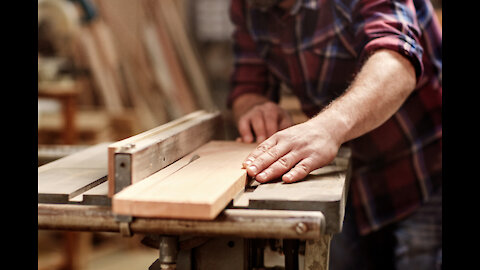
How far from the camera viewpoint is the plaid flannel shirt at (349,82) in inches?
71.5

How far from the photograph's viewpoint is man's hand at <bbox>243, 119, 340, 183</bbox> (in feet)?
3.93

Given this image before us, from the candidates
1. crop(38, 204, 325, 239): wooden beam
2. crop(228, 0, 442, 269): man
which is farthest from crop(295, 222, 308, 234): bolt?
crop(228, 0, 442, 269): man

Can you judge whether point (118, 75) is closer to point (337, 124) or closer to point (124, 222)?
point (337, 124)

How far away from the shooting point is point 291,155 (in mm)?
1217

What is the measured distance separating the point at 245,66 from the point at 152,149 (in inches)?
39.9

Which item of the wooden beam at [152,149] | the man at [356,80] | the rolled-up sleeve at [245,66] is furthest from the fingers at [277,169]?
the rolled-up sleeve at [245,66]

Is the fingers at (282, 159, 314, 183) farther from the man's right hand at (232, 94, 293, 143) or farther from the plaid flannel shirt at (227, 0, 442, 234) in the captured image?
the plaid flannel shirt at (227, 0, 442, 234)

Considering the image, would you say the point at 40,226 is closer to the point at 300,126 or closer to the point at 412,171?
the point at 300,126

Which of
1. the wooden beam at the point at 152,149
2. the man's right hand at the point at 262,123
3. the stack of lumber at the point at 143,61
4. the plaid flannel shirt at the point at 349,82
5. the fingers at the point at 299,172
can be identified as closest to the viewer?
the wooden beam at the point at 152,149

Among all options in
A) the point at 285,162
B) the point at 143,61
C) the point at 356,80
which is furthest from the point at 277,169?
the point at 143,61

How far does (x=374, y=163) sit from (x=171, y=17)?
3489 mm

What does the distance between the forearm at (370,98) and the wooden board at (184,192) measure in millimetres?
246

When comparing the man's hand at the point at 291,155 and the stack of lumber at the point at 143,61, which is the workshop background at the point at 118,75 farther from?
the man's hand at the point at 291,155

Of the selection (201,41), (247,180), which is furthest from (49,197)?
(201,41)
